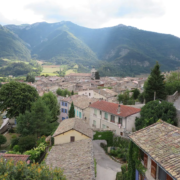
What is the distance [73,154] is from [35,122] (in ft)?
46.0

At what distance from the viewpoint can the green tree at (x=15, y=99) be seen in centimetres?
3484

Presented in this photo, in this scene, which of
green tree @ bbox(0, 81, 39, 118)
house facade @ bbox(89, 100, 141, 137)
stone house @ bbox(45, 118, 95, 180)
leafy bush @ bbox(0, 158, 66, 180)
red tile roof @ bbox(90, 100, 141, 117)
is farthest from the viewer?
green tree @ bbox(0, 81, 39, 118)

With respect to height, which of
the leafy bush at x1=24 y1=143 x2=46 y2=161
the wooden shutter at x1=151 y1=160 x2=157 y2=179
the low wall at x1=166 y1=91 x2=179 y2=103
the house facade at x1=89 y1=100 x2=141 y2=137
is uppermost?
the wooden shutter at x1=151 y1=160 x2=157 y2=179

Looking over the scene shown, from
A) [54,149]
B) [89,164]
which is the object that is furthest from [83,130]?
[89,164]

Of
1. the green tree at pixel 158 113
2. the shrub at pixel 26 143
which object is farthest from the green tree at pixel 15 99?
the green tree at pixel 158 113

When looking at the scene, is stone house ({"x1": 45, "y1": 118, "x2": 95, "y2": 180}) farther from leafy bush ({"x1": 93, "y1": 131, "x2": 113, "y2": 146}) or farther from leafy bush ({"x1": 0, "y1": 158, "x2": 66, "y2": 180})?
leafy bush ({"x1": 93, "y1": 131, "x2": 113, "y2": 146})

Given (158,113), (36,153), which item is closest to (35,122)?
(36,153)

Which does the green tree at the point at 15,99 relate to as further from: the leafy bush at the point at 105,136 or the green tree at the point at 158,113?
the green tree at the point at 158,113

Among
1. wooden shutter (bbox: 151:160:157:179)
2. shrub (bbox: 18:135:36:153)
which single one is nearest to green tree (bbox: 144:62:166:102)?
shrub (bbox: 18:135:36:153)

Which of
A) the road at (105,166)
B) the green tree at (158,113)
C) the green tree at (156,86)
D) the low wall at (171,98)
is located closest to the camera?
the road at (105,166)

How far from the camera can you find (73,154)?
656 inches

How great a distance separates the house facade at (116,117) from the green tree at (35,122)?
8567 mm

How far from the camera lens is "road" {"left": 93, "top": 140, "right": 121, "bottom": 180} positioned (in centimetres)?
1797

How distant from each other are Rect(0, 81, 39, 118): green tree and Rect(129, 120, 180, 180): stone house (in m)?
28.2
